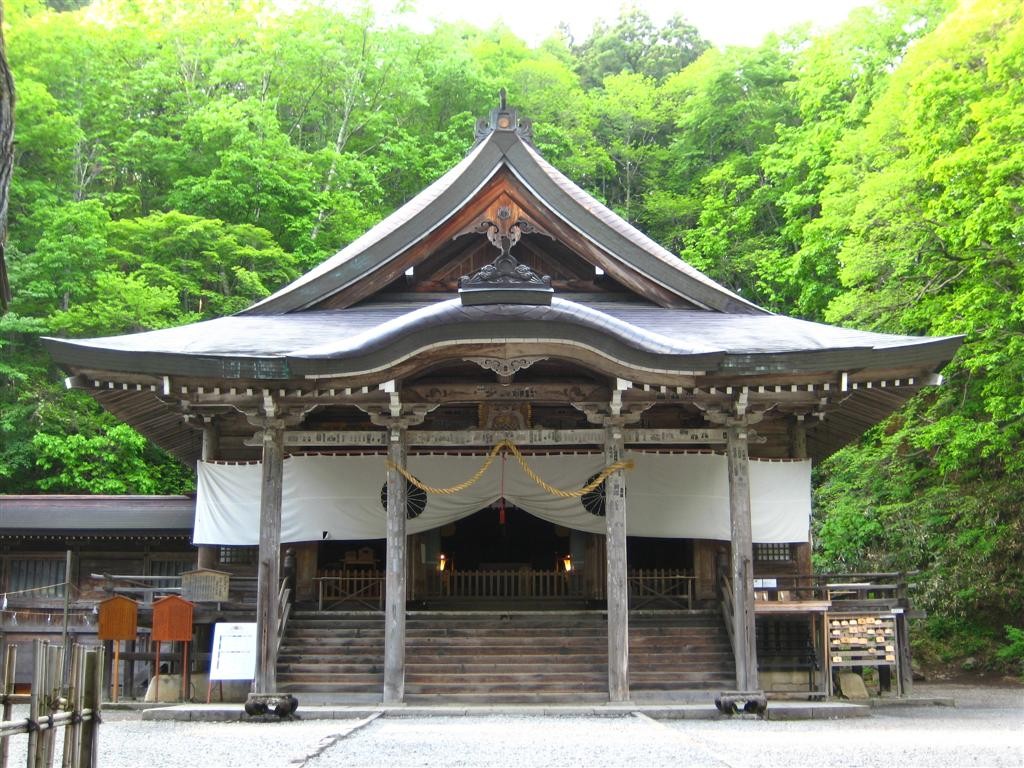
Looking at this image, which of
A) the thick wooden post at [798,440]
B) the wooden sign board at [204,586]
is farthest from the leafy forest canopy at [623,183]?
the wooden sign board at [204,586]

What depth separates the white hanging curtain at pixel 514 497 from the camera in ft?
44.8

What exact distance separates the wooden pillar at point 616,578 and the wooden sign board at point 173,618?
480 cm

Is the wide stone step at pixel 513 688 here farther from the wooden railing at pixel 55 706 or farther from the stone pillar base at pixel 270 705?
the wooden railing at pixel 55 706

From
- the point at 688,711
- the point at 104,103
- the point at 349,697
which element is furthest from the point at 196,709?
the point at 104,103

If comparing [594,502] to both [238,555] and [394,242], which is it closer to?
[394,242]

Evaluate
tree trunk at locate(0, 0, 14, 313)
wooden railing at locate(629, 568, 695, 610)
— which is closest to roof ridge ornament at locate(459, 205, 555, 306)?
wooden railing at locate(629, 568, 695, 610)

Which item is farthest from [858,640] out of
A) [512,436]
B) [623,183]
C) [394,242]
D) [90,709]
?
[623,183]

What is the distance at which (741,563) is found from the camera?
1162 centimetres

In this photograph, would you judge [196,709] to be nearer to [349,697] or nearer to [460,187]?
[349,697]

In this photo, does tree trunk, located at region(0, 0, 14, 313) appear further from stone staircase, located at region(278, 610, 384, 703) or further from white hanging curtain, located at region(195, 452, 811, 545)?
white hanging curtain, located at region(195, 452, 811, 545)

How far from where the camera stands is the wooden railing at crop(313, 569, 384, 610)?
13930 mm

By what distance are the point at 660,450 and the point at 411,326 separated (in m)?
4.37

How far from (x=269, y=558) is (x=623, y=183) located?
2747 cm

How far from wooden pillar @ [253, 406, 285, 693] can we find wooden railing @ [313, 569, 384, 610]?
79.5 inches
